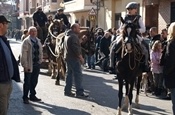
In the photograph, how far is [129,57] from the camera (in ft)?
29.0

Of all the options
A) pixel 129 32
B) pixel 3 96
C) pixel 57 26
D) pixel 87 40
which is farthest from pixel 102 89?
pixel 3 96

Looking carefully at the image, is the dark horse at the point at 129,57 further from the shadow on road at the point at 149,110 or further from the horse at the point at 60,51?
the horse at the point at 60,51

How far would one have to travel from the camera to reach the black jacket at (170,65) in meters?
6.69

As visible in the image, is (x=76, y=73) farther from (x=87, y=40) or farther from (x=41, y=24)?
(x=41, y=24)

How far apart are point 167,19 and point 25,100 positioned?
484 inches

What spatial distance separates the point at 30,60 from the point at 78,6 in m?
28.0

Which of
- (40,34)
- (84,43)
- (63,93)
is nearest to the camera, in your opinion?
(63,93)

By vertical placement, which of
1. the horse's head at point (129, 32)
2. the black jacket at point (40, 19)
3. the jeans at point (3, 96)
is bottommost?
the jeans at point (3, 96)

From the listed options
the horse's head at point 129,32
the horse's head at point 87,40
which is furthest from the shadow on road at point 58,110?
the horse's head at point 87,40

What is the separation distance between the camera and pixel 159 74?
465 inches

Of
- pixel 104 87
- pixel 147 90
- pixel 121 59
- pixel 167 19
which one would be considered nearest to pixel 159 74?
pixel 147 90

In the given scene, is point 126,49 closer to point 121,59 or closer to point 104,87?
point 121,59

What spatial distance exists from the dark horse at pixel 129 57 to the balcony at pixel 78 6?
25.0 metres

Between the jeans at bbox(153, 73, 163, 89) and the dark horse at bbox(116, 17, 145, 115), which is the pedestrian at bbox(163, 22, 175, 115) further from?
the jeans at bbox(153, 73, 163, 89)
